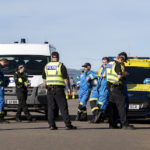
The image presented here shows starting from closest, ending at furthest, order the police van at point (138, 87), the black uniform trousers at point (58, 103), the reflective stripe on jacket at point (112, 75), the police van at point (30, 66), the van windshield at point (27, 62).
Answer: the black uniform trousers at point (58, 103) < the reflective stripe on jacket at point (112, 75) < the police van at point (138, 87) < the police van at point (30, 66) < the van windshield at point (27, 62)

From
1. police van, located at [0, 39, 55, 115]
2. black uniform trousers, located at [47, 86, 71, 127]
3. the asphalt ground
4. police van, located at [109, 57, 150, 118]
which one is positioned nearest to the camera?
the asphalt ground

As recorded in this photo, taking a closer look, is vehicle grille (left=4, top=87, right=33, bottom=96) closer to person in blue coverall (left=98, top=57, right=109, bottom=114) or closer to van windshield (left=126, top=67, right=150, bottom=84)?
person in blue coverall (left=98, top=57, right=109, bottom=114)

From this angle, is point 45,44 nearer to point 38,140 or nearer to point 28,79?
point 28,79

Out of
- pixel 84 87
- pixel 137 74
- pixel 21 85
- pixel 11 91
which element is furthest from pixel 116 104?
pixel 11 91

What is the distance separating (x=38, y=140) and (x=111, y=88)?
119 inches

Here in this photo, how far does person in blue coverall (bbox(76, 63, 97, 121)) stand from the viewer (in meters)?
17.6

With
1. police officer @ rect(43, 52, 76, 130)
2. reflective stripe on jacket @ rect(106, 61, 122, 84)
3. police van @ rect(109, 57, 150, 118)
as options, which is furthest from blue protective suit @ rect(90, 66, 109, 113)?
police officer @ rect(43, 52, 76, 130)

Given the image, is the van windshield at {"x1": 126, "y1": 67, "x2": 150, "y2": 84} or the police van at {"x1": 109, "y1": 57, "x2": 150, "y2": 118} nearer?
the police van at {"x1": 109, "y1": 57, "x2": 150, "y2": 118}

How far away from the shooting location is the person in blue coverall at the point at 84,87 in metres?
17.6

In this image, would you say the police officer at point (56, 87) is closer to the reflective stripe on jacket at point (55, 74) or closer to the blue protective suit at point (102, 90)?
the reflective stripe on jacket at point (55, 74)

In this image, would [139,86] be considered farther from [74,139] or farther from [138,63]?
[74,139]

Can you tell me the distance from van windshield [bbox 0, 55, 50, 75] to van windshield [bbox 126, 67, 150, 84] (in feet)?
9.74

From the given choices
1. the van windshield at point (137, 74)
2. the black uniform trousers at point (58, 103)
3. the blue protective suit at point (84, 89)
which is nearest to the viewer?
the black uniform trousers at point (58, 103)

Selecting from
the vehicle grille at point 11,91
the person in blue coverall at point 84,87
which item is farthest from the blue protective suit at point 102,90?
the vehicle grille at point 11,91
